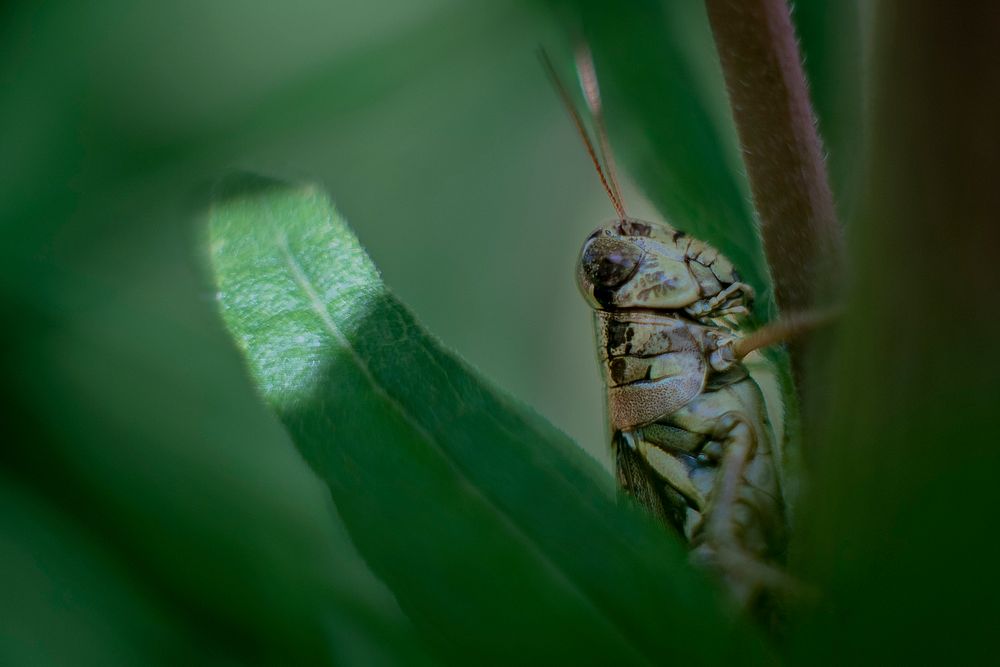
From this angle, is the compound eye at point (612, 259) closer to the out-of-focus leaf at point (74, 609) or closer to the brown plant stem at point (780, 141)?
the brown plant stem at point (780, 141)

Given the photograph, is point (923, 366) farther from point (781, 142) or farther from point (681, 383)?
point (681, 383)

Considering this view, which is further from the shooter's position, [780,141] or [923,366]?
[780,141]

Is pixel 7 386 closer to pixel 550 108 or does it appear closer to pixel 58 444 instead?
pixel 58 444

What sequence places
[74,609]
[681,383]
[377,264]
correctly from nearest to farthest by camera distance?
[681,383], [74,609], [377,264]

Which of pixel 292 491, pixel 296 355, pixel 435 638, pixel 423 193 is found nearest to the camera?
pixel 435 638

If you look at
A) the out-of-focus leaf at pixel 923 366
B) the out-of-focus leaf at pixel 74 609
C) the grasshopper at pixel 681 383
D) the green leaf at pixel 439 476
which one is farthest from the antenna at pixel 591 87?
the out-of-focus leaf at pixel 74 609

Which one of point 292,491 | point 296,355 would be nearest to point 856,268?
point 296,355

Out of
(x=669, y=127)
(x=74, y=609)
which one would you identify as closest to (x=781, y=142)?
(x=669, y=127)

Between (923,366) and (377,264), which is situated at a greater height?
(377,264)
